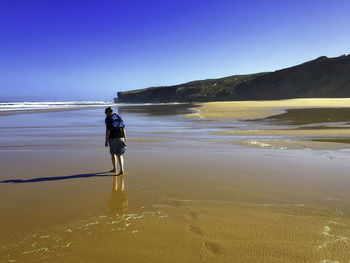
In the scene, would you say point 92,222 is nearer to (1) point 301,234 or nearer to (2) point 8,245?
(2) point 8,245

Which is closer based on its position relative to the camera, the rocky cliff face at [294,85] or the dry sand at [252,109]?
the dry sand at [252,109]

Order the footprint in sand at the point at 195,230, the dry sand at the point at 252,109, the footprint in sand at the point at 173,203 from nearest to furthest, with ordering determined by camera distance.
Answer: the footprint in sand at the point at 195,230 < the footprint in sand at the point at 173,203 < the dry sand at the point at 252,109

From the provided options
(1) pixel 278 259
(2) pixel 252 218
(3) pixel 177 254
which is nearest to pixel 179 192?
(2) pixel 252 218

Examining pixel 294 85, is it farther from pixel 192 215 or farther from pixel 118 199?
pixel 192 215

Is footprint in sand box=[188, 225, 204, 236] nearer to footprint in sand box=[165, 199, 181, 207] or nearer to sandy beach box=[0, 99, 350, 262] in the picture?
sandy beach box=[0, 99, 350, 262]

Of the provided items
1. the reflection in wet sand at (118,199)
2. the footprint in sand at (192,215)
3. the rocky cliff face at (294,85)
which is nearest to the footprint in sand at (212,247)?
the footprint in sand at (192,215)

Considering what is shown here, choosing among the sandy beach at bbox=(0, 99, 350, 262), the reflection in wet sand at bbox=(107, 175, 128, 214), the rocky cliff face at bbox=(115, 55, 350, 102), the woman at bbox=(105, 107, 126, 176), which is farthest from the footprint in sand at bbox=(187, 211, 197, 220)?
the rocky cliff face at bbox=(115, 55, 350, 102)

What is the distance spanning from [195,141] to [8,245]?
25.4 feet

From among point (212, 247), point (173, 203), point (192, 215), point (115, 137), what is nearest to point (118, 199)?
point (173, 203)

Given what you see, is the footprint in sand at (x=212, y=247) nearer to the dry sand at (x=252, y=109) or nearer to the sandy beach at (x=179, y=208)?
the sandy beach at (x=179, y=208)

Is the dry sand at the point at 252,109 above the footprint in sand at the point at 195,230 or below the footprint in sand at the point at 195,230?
above

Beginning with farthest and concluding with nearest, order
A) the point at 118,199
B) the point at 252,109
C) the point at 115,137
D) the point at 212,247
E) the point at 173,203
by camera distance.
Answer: the point at 252,109, the point at 115,137, the point at 118,199, the point at 173,203, the point at 212,247

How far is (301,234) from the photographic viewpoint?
3299 mm

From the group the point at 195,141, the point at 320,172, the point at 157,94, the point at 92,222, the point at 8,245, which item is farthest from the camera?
the point at 157,94
